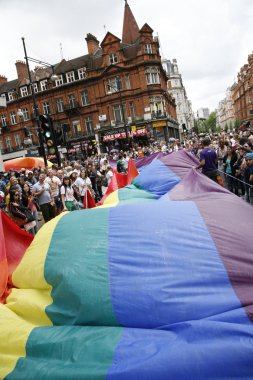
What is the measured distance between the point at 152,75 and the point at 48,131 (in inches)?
1323

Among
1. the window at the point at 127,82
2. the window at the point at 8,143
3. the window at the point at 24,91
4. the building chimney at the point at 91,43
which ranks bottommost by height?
the window at the point at 8,143

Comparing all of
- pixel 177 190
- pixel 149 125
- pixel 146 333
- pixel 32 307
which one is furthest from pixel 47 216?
pixel 149 125

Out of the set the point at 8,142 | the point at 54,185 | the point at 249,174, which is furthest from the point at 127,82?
the point at 249,174

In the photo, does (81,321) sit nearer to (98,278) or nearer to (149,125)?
(98,278)

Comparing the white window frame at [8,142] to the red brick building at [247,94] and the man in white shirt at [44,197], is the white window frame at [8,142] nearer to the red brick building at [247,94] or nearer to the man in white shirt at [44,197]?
the man in white shirt at [44,197]

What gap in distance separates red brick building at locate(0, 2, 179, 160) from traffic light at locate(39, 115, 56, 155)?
2745 cm

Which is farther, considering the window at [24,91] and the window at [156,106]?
the window at [24,91]

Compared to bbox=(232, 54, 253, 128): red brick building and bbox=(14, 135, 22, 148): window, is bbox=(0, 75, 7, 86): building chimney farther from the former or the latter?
bbox=(232, 54, 253, 128): red brick building

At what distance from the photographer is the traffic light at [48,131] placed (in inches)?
424

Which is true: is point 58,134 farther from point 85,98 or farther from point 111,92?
point 85,98

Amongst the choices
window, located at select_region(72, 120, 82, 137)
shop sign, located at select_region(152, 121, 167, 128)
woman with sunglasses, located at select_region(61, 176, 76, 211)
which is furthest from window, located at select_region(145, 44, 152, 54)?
woman with sunglasses, located at select_region(61, 176, 76, 211)

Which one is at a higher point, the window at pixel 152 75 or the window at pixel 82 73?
the window at pixel 82 73

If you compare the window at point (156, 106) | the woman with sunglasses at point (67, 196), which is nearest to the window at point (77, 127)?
the window at point (156, 106)

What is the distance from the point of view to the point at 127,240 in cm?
270
